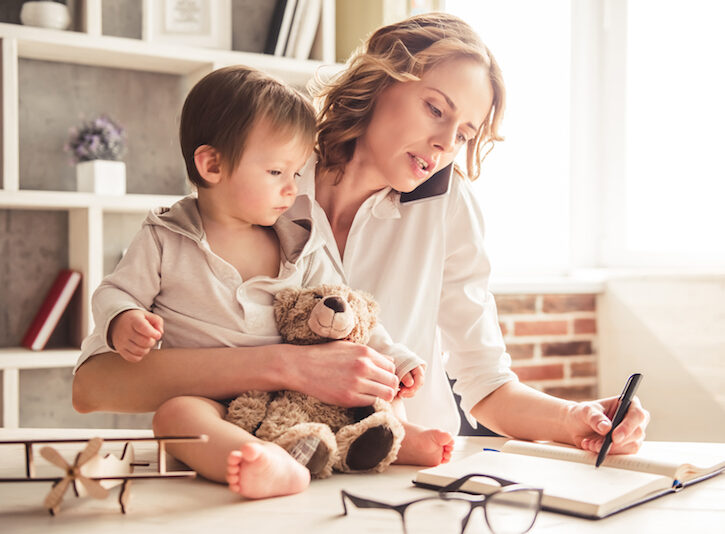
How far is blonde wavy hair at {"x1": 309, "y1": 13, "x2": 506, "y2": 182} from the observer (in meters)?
1.36

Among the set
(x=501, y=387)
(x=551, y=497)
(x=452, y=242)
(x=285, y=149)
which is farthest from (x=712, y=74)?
(x=551, y=497)

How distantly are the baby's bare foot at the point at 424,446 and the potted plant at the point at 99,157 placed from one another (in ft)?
6.28

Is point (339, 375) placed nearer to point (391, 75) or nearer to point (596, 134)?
point (391, 75)

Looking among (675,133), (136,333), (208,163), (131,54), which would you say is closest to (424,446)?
(136,333)

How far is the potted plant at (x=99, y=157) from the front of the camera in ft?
8.69

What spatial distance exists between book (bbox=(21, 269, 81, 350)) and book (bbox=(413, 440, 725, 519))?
1947mm

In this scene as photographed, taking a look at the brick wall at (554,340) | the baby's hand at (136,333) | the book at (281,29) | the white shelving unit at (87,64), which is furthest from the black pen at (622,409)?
the book at (281,29)

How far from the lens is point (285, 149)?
1136 mm

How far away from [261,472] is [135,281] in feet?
1.32

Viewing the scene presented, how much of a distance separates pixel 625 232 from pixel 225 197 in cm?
258

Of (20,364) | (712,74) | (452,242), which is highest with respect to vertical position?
(712,74)

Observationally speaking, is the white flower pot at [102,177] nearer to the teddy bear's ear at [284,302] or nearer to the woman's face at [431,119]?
the woman's face at [431,119]

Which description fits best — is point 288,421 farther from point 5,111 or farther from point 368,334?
point 5,111

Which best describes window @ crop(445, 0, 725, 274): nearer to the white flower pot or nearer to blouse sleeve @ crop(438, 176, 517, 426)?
the white flower pot
